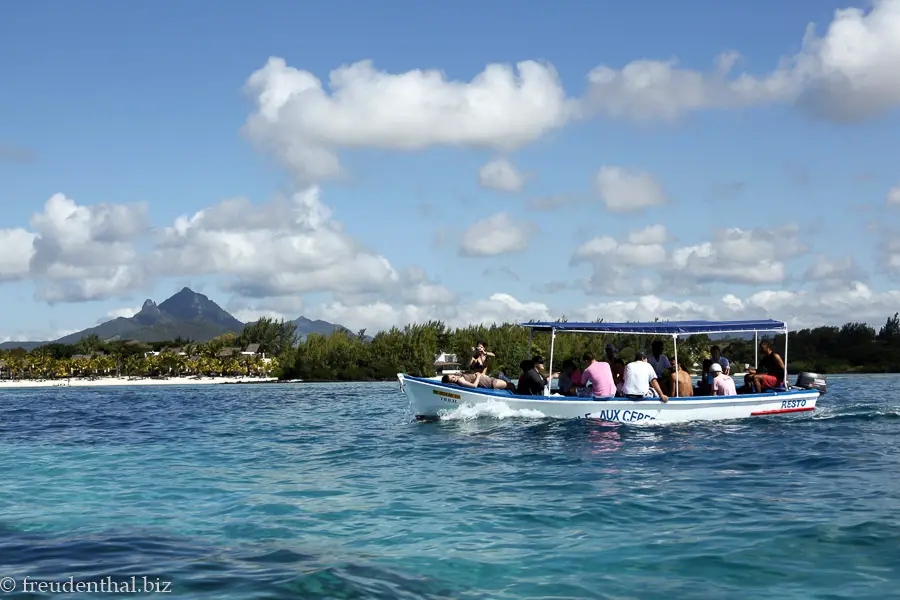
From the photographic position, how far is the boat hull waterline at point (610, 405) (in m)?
24.4

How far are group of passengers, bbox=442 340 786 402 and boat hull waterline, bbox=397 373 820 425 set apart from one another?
395 millimetres

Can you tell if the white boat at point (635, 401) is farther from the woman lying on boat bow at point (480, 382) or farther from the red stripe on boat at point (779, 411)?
the woman lying on boat bow at point (480, 382)

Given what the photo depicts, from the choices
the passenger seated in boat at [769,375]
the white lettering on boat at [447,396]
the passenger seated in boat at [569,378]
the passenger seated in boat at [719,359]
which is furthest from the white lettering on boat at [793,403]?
the white lettering on boat at [447,396]

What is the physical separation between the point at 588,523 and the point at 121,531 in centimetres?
681

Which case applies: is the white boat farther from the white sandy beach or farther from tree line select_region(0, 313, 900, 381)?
the white sandy beach

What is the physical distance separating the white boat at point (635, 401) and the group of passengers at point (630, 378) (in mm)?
411

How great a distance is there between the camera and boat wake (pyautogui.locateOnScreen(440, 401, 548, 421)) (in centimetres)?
2502

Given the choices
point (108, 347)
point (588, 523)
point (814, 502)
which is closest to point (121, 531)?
point (588, 523)

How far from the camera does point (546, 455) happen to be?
18297mm

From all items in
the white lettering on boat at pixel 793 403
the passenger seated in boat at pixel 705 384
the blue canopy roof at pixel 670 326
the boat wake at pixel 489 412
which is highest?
the blue canopy roof at pixel 670 326

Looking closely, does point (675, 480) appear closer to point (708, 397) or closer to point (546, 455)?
point (546, 455)

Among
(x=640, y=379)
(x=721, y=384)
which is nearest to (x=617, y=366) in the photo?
(x=640, y=379)

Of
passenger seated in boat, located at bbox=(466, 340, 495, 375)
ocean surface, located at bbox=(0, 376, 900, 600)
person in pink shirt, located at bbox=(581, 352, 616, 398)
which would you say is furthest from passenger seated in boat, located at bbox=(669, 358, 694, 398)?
passenger seated in boat, located at bbox=(466, 340, 495, 375)

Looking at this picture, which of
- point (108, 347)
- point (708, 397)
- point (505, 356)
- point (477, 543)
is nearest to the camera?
point (477, 543)
